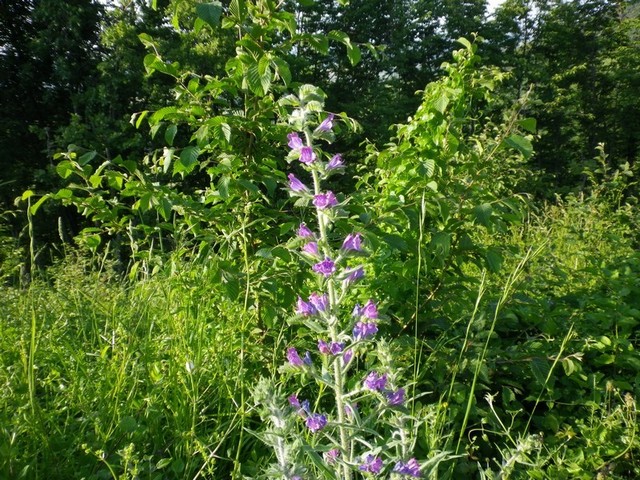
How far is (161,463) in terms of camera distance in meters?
1.46

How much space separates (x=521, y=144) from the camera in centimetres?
199

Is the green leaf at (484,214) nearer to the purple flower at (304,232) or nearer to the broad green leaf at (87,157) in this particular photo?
the purple flower at (304,232)

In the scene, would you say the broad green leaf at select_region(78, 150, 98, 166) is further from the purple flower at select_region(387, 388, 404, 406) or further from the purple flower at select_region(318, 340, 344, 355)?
the purple flower at select_region(387, 388, 404, 406)

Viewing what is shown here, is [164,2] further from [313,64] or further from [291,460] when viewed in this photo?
[291,460]

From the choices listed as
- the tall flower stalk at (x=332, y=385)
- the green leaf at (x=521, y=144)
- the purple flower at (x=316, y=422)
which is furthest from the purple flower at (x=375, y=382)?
the green leaf at (x=521, y=144)

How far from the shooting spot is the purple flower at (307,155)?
131 cm

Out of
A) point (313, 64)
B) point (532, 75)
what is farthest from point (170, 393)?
point (532, 75)

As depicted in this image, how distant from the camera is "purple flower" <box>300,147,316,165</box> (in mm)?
1311

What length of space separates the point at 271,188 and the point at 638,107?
2290cm

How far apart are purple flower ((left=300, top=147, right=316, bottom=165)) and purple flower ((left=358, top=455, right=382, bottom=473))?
0.73m

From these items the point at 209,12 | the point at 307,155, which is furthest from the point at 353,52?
the point at 307,155

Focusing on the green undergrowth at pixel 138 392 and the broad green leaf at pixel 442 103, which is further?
the broad green leaf at pixel 442 103

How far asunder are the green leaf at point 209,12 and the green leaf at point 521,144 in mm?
1222

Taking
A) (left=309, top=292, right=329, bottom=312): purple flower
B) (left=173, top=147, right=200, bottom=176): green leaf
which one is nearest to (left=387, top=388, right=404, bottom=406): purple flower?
(left=309, top=292, right=329, bottom=312): purple flower
